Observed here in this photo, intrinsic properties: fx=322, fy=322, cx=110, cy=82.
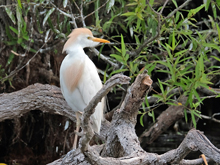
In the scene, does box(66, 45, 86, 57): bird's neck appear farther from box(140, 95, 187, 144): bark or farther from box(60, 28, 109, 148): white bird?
box(140, 95, 187, 144): bark

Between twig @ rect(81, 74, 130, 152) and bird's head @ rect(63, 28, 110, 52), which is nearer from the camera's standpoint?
twig @ rect(81, 74, 130, 152)

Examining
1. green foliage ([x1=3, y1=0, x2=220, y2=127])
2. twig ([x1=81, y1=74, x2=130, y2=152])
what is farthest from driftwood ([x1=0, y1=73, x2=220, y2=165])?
green foliage ([x1=3, y1=0, x2=220, y2=127])

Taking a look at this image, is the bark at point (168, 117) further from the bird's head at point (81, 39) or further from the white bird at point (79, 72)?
the bird's head at point (81, 39)

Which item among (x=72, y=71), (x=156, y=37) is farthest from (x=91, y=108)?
(x=156, y=37)

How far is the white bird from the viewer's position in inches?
60.6

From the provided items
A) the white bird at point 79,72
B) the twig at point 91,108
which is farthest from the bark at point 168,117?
the twig at point 91,108

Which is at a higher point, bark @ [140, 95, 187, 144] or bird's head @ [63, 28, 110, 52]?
bird's head @ [63, 28, 110, 52]

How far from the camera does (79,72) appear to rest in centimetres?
156

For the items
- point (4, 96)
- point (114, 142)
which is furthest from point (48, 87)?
point (114, 142)

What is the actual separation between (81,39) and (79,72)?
0.52 ft

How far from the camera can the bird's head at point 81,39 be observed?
5.03ft

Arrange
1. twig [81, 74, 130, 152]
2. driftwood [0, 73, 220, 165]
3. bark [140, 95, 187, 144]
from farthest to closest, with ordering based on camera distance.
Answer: bark [140, 95, 187, 144] < driftwood [0, 73, 220, 165] < twig [81, 74, 130, 152]

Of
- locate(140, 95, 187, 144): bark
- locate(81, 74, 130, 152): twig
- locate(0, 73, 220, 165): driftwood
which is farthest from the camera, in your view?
locate(140, 95, 187, 144): bark

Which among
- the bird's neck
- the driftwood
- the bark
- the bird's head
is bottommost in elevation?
the bark
